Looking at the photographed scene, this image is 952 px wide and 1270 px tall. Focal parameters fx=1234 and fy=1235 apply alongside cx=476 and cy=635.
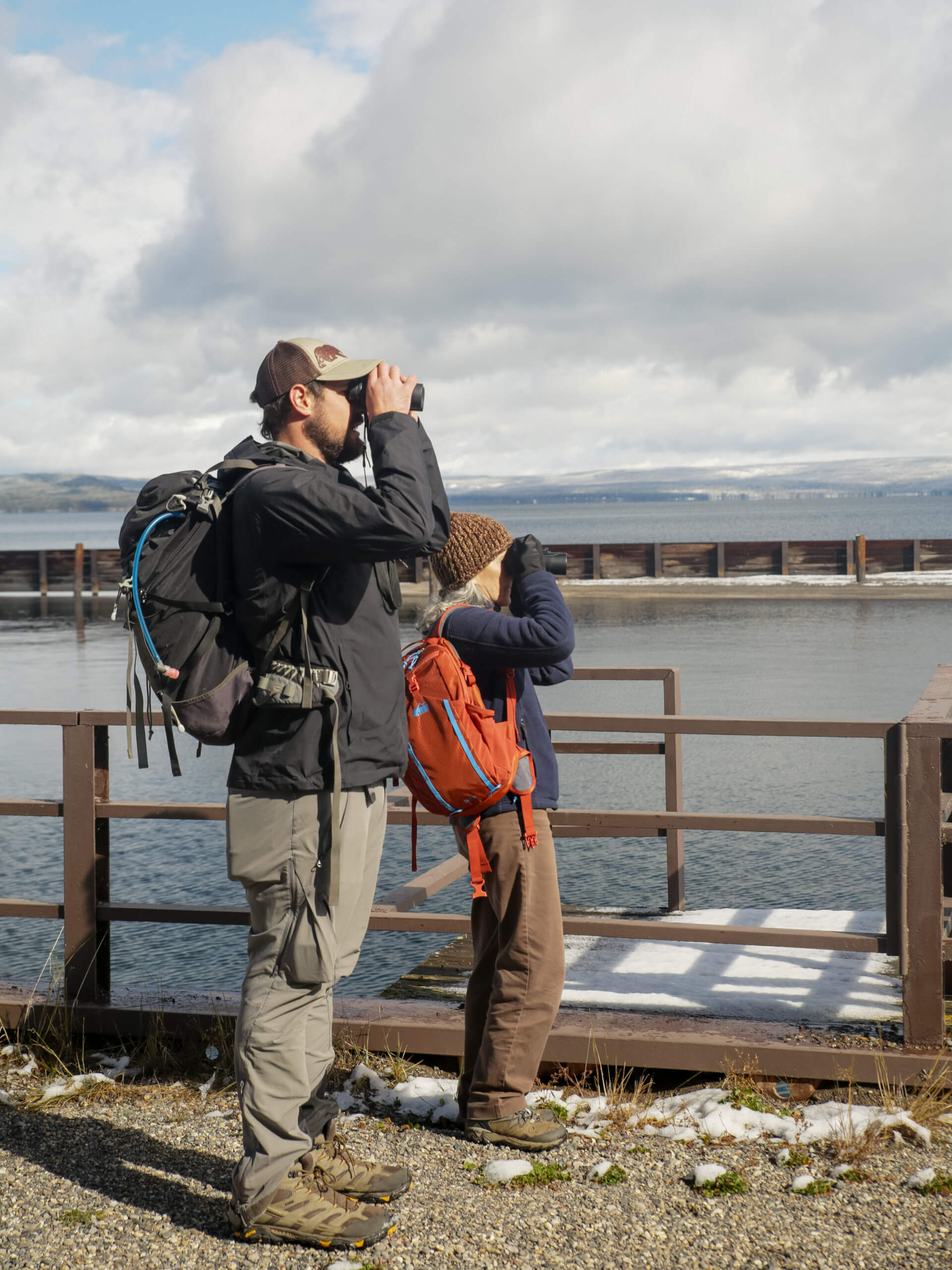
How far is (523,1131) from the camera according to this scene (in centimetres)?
345

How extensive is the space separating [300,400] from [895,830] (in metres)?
2.21

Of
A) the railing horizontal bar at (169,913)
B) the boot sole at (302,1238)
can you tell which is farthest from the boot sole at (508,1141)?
the railing horizontal bar at (169,913)

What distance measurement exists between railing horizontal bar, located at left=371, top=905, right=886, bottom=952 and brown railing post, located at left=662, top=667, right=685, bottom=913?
83.9 inches

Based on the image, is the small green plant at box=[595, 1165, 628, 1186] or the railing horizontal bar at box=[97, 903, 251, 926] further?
Answer: the railing horizontal bar at box=[97, 903, 251, 926]

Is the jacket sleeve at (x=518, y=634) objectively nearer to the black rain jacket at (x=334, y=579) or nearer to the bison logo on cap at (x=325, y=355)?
the black rain jacket at (x=334, y=579)

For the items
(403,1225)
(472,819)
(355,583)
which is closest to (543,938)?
(472,819)

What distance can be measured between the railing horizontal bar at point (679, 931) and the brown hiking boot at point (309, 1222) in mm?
1101

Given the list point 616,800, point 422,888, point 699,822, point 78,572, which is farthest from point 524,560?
point 78,572

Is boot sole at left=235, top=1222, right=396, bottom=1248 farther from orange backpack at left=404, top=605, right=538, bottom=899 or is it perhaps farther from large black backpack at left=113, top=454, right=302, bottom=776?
large black backpack at left=113, top=454, right=302, bottom=776

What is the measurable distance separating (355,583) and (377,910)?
170 centimetres

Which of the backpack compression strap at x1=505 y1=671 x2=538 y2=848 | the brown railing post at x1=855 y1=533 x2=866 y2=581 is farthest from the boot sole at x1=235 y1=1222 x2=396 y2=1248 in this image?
the brown railing post at x1=855 y1=533 x2=866 y2=581

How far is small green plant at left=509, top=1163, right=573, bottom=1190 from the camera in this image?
10.8 feet

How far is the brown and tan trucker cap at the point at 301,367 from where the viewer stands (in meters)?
3.00

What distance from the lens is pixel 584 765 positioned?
11883 millimetres
